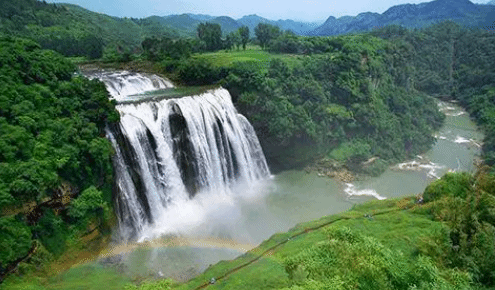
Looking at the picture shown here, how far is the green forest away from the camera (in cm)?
1152

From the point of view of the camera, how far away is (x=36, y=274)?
16625 millimetres

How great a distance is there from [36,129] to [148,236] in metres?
7.30

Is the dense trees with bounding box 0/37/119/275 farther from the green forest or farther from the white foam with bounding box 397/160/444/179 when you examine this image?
the white foam with bounding box 397/160/444/179

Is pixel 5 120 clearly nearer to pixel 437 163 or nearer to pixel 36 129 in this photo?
pixel 36 129

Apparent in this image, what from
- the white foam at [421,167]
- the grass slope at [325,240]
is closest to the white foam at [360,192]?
the white foam at [421,167]

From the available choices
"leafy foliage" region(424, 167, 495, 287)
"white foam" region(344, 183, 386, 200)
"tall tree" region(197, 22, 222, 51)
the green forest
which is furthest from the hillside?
"leafy foliage" region(424, 167, 495, 287)

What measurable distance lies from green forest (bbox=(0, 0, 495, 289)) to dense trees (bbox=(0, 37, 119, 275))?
0.06 metres

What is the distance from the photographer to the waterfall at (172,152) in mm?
22594

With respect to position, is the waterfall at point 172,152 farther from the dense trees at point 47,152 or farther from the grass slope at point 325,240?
the grass slope at point 325,240

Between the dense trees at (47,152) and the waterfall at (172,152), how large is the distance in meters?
1.47

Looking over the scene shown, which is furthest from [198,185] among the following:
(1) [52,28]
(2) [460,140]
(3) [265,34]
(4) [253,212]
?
(1) [52,28]

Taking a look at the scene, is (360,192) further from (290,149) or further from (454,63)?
(454,63)

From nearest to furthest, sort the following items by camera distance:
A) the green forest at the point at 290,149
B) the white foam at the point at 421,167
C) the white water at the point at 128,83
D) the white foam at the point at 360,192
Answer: the green forest at the point at 290,149 < the white water at the point at 128,83 < the white foam at the point at 360,192 < the white foam at the point at 421,167

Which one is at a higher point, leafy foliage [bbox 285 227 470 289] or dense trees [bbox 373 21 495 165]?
leafy foliage [bbox 285 227 470 289]
